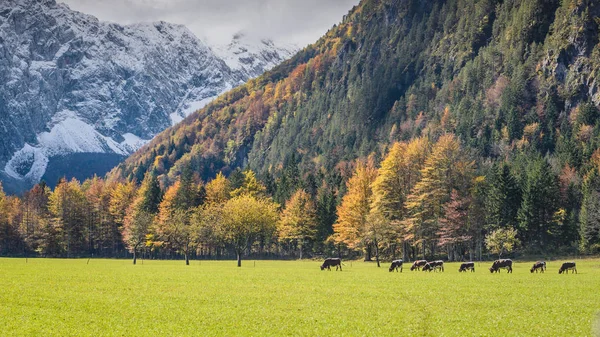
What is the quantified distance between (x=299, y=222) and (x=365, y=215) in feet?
84.9

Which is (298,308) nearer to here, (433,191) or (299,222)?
(433,191)

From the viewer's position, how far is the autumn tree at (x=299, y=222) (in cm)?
12019

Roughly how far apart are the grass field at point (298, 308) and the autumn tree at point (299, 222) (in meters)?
72.6

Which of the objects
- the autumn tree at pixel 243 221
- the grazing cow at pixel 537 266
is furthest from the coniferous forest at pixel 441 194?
the grazing cow at pixel 537 266

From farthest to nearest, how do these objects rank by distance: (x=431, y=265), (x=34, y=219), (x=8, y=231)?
(x=8, y=231) < (x=34, y=219) < (x=431, y=265)

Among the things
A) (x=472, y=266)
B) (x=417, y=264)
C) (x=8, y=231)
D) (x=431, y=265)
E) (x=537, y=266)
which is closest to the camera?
(x=537, y=266)

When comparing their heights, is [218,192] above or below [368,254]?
above

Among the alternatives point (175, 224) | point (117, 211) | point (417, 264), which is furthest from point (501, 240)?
point (117, 211)

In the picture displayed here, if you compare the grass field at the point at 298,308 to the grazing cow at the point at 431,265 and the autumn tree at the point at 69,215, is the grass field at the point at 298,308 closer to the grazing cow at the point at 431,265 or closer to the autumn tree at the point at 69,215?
the grazing cow at the point at 431,265

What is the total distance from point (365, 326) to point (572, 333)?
32.7 ft

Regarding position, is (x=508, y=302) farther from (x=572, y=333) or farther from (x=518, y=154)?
(x=518, y=154)

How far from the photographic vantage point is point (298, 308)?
3284cm

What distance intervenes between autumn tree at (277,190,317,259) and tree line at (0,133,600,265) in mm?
274

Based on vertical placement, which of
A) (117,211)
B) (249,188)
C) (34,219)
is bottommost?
(34,219)
